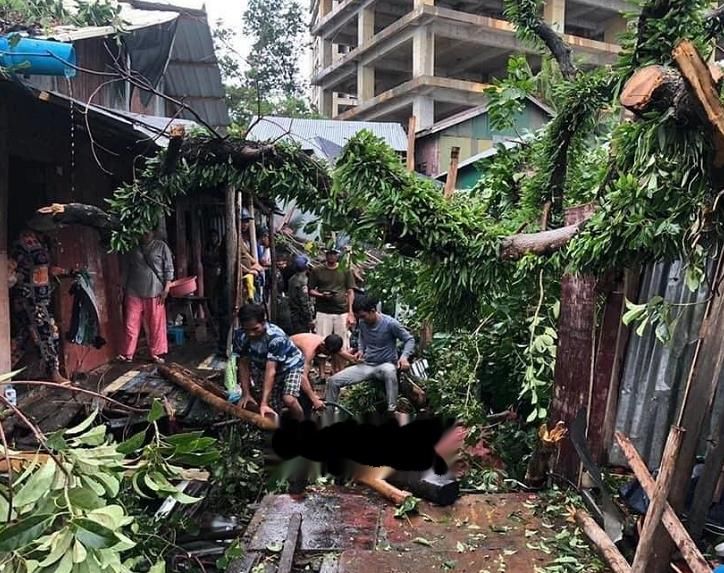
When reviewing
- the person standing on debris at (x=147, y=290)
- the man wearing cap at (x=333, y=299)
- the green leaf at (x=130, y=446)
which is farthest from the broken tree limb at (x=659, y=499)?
the man wearing cap at (x=333, y=299)

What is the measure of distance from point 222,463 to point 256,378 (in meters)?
1.07

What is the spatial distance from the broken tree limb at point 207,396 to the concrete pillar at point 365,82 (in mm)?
25586

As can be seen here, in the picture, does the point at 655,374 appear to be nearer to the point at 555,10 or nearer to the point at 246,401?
the point at 246,401

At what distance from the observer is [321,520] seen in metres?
4.08

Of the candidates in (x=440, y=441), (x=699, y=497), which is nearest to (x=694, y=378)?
(x=699, y=497)

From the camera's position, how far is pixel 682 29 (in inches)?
111

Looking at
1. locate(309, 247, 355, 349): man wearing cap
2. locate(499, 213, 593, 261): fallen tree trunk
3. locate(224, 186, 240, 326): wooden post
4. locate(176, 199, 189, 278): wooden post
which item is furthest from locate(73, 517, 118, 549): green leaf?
locate(176, 199, 189, 278): wooden post

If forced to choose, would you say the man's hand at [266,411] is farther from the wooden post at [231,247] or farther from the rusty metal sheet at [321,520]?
the wooden post at [231,247]

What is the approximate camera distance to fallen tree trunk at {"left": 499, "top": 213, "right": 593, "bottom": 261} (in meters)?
3.80

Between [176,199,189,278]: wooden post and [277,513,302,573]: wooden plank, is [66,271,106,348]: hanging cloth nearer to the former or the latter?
[176,199,189,278]: wooden post

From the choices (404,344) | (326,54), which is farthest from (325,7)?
(404,344)

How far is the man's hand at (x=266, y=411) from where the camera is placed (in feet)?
17.6

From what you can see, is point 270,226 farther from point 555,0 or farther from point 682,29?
point 555,0

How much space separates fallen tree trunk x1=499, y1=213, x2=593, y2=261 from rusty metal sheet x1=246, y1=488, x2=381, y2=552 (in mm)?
1986
